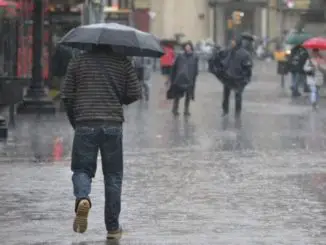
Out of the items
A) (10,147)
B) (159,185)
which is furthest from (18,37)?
(159,185)

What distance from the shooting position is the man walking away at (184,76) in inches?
982

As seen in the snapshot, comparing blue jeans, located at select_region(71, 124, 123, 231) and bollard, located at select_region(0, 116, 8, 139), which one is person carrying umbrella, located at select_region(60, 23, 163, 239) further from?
bollard, located at select_region(0, 116, 8, 139)

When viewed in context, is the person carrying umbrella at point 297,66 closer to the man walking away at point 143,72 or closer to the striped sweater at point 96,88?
the man walking away at point 143,72

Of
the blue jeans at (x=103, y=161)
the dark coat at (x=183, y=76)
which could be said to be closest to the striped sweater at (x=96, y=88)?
the blue jeans at (x=103, y=161)

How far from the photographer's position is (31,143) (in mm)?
17625

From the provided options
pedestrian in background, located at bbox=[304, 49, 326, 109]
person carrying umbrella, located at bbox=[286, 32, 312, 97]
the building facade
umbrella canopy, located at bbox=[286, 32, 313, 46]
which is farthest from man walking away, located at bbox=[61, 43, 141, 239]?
the building facade

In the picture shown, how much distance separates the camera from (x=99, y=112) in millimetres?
9172

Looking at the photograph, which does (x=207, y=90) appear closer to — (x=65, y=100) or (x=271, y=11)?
(x=65, y=100)

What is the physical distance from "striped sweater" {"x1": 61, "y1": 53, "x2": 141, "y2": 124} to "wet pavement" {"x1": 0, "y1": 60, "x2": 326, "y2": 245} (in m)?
1.04

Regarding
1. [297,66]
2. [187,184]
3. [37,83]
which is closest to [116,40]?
[187,184]

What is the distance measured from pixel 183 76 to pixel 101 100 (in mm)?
16027

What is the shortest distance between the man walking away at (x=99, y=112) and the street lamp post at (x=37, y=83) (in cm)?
1452

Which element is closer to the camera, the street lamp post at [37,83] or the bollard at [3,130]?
the bollard at [3,130]

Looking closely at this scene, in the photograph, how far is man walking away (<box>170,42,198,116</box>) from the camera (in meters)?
24.9
